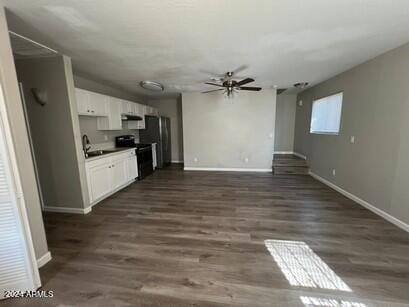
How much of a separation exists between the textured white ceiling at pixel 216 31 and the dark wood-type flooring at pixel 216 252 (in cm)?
256

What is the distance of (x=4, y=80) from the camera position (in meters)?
1.58

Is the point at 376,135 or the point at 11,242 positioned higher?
the point at 376,135

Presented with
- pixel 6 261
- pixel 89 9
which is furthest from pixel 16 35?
pixel 6 261

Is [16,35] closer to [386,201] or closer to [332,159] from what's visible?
[386,201]

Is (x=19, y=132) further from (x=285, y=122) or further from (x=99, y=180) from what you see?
(x=285, y=122)

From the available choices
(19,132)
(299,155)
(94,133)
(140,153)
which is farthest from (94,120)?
(299,155)

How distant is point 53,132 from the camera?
9.46ft

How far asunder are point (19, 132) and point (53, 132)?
1.33 meters

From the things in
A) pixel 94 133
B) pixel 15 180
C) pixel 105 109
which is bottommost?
pixel 15 180

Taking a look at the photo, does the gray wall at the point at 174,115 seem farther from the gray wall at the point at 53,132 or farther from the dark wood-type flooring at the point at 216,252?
the gray wall at the point at 53,132

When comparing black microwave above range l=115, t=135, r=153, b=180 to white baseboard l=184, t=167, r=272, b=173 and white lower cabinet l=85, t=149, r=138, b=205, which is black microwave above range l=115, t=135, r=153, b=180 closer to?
white lower cabinet l=85, t=149, r=138, b=205

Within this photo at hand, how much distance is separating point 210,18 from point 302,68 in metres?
2.48

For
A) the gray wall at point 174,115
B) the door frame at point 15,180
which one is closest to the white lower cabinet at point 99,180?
the door frame at point 15,180

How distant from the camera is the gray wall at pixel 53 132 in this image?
2.72 m
